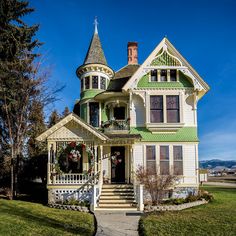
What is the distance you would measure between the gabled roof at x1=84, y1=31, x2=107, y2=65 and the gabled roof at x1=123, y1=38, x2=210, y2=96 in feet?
11.6

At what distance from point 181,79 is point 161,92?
1675 mm

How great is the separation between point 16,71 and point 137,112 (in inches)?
366

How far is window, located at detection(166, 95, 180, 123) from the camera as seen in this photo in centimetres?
1742

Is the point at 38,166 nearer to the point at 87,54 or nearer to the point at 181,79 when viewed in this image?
the point at 87,54

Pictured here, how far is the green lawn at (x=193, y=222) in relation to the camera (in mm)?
9294

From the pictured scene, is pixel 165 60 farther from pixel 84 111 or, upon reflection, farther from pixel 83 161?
pixel 83 161

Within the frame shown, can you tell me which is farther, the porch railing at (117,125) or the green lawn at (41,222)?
the porch railing at (117,125)

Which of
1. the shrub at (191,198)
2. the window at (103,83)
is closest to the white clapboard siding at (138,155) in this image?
the shrub at (191,198)

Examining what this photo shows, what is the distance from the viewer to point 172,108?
690 inches

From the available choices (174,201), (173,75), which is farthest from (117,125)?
(174,201)

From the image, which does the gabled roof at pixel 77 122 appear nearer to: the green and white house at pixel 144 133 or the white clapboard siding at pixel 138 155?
the green and white house at pixel 144 133

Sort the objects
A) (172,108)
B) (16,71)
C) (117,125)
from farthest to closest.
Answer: (16,71) < (117,125) < (172,108)

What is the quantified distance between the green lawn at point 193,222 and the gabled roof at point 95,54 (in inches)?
472

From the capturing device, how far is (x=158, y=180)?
14383mm
